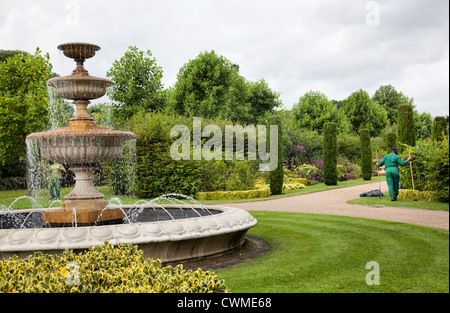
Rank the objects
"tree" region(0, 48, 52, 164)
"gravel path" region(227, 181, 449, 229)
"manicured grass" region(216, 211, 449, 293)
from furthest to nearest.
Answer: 1. "tree" region(0, 48, 52, 164)
2. "gravel path" region(227, 181, 449, 229)
3. "manicured grass" region(216, 211, 449, 293)

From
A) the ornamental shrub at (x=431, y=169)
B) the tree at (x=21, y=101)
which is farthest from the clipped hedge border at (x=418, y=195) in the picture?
the tree at (x=21, y=101)

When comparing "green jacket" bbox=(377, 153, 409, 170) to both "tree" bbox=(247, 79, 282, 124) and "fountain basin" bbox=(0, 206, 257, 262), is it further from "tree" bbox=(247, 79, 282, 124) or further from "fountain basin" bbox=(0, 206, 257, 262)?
"tree" bbox=(247, 79, 282, 124)

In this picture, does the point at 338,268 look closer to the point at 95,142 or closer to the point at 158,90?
the point at 95,142

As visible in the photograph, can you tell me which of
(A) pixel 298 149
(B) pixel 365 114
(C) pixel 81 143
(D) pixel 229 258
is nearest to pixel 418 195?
(D) pixel 229 258

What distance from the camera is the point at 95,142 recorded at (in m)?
7.55

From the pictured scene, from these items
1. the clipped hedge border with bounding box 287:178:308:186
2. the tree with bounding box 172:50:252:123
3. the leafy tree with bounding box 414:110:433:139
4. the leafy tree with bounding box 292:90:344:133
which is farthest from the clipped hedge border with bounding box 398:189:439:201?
the leafy tree with bounding box 414:110:433:139

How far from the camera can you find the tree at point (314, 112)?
42147mm

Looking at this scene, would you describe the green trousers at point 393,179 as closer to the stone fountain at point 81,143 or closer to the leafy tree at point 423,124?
the stone fountain at point 81,143

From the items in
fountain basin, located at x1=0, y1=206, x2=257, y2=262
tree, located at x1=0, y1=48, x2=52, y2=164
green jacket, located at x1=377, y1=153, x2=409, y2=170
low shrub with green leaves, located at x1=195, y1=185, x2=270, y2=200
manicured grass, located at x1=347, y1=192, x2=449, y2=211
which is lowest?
low shrub with green leaves, located at x1=195, y1=185, x2=270, y2=200

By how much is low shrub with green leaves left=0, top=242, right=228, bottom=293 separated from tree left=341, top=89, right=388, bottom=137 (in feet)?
152

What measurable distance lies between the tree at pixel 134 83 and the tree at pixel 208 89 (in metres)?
4.05

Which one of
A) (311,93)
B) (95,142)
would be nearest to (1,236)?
(95,142)

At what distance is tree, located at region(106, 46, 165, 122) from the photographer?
A: 27.2 metres
